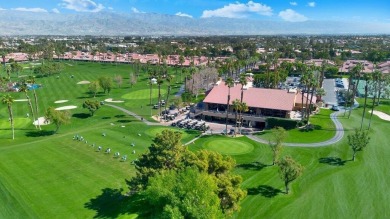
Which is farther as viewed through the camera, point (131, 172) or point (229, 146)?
point (229, 146)

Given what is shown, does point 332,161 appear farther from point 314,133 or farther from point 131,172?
point 131,172

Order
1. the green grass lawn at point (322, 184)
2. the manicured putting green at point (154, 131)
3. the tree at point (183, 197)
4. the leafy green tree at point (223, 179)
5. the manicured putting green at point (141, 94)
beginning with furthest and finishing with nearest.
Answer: the manicured putting green at point (141, 94) < the manicured putting green at point (154, 131) < the green grass lawn at point (322, 184) < the leafy green tree at point (223, 179) < the tree at point (183, 197)

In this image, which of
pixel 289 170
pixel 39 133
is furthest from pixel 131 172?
pixel 39 133

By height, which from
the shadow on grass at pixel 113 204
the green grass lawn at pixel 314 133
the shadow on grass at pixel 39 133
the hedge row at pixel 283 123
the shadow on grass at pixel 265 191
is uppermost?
the hedge row at pixel 283 123

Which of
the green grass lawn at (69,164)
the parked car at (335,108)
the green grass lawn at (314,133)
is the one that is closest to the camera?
the green grass lawn at (69,164)

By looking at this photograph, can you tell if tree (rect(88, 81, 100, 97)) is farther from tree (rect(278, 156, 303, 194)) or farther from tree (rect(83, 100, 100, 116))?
tree (rect(278, 156, 303, 194))

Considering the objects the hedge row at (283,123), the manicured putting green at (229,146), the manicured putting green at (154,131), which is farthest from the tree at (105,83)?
the hedge row at (283,123)

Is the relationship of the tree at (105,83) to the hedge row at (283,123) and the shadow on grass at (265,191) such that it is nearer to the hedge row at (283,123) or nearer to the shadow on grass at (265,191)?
the hedge row at (283,123)

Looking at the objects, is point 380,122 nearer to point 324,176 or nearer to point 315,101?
point 315,101
